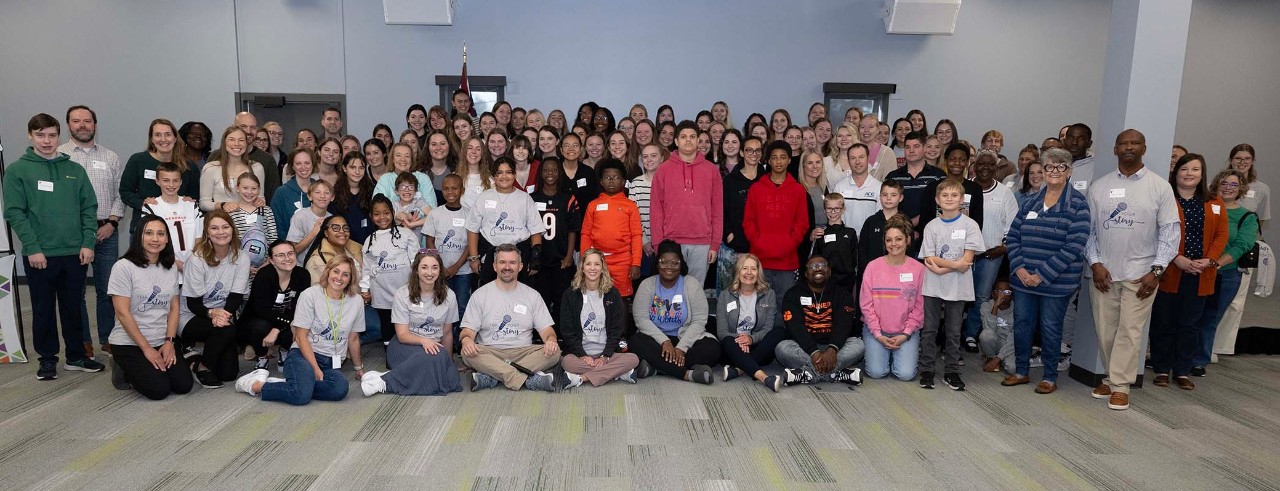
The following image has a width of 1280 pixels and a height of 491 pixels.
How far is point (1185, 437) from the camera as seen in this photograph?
3.54m

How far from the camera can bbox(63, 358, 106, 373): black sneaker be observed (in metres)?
4.44

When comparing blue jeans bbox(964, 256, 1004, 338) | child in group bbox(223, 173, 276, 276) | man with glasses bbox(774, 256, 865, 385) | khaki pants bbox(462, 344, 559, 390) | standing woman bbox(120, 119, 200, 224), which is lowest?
khaki pants bbox(462, 344, 559, 390)

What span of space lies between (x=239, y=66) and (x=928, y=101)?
316 inches

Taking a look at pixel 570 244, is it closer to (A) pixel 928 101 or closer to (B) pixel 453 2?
(B) pixel 453 2

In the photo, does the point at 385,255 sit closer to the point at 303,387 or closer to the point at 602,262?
the point at 303,387

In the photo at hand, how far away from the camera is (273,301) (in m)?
4.42

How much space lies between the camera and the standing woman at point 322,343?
151 inches

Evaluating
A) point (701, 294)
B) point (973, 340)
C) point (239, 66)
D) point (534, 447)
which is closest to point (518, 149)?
point (701, 294)

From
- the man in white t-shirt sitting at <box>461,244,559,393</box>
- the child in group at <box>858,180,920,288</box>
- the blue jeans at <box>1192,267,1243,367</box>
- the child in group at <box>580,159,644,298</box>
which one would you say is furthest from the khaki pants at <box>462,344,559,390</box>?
the blue jeans at <box>1192,267,1243,367</box>

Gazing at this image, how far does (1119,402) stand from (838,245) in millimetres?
1765

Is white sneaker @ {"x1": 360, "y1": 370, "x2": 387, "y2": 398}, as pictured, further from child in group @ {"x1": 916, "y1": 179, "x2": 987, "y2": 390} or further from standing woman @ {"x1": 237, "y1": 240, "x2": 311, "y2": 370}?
child in group @ {"x1": 916, "y1": 179, "x2": 987, "y2": 390}

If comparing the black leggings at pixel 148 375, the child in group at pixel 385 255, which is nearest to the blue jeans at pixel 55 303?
the black leggings at pixel 148 375

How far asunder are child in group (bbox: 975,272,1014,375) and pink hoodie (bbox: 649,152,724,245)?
6.04ft

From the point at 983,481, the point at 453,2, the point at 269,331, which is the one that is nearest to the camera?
the point at 983,481
